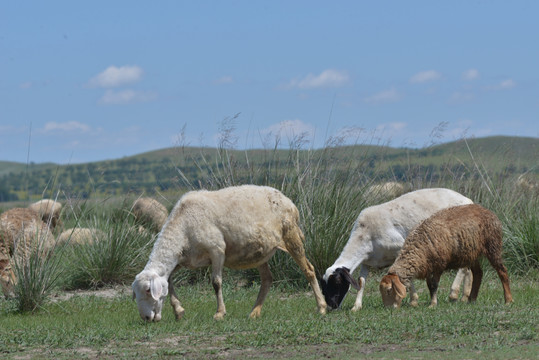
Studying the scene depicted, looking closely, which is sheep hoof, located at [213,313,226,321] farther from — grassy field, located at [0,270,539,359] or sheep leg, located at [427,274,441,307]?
sheep leg, located at [427,274,441,307]

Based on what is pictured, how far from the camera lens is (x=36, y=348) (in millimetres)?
9742

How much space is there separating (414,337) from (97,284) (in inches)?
326

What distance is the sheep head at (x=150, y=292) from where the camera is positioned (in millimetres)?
10406

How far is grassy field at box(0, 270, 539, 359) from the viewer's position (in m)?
8.79

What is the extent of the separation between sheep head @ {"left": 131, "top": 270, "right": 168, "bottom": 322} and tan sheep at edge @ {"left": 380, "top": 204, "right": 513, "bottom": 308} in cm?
309

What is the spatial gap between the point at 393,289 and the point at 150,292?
133 inches

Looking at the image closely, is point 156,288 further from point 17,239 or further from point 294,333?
point 17,239

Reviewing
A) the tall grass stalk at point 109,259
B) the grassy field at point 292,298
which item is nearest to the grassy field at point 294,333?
the grassy field at point 292,298

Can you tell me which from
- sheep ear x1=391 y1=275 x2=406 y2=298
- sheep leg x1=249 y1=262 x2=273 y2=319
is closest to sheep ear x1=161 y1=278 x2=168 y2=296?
sheep leg x1=249 y1=262 x2=273 y2=319

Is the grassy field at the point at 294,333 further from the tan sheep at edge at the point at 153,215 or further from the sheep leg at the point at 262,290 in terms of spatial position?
the tan sheep at edge at the point at 153,215

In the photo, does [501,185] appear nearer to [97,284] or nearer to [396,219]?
[396,219]

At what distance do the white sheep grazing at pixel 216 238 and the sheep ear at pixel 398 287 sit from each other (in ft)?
3.73

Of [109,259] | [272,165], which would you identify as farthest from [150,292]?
[272,165]

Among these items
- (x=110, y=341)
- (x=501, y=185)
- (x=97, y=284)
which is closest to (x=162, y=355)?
(x=110, y=341)
